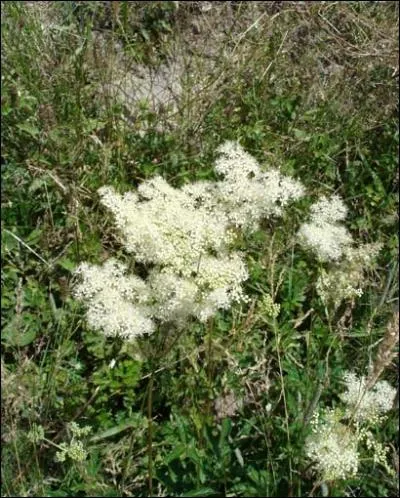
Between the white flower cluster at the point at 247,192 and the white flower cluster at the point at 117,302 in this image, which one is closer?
the white flower cluster at the point at 117,302

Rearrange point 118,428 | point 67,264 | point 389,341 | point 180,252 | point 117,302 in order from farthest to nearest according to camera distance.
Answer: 1. point 67,264
2. point 118,428
3. point 117,302
4. point 180,252
5. point 389,341

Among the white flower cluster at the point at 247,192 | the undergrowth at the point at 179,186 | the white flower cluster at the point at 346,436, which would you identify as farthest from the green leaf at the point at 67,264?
the white flower cluster at the point at 346,436

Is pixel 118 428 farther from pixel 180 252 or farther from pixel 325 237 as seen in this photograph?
pixel 325 237

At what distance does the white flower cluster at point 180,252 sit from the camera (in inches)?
71.8

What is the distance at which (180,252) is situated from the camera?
183 cm

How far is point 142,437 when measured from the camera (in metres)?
2.57

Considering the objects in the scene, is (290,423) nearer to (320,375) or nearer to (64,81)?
(320,375)

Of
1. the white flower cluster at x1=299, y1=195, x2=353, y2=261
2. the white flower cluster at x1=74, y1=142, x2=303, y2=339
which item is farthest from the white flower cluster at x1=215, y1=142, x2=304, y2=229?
the white flower cluster at x1=299, y1=195, x2=353, y2=261

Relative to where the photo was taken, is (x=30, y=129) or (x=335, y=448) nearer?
(x=335, y=448)

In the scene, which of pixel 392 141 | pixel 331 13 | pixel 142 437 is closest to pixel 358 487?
pixel 142 437

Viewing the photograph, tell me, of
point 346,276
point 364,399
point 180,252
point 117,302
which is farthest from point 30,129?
point 364,399

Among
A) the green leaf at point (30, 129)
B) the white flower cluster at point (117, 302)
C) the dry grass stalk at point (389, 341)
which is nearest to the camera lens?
the dry grass stalk at point (389, 341)

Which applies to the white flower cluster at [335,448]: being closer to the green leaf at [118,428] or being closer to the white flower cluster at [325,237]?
the white flower cluster at [325,237]

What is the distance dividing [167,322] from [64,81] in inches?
69.1
